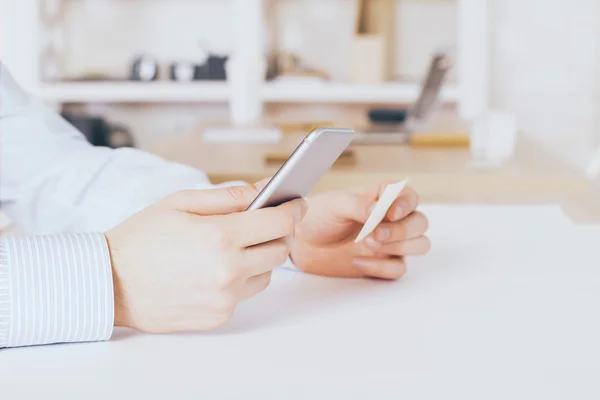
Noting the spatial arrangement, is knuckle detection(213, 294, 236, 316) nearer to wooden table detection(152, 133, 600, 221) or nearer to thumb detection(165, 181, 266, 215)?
thumb detection(165, 181, 266, 215)

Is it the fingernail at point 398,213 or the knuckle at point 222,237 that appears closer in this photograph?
the knuckle at point 222,237

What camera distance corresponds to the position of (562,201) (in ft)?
5.50

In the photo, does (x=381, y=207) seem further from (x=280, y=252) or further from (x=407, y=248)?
(x=280, y=252)

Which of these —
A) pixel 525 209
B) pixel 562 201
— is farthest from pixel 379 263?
pixel 562 201

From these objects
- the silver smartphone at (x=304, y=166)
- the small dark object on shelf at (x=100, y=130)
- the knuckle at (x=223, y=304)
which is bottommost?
the small dark object on shelf at (x=100, y=130)

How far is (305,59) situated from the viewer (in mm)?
3875

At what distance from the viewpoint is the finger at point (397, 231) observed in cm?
94

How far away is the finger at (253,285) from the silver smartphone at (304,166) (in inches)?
2.6

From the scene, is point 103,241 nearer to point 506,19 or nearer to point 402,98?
point 402,98

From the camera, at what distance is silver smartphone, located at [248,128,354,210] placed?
26.2 inches

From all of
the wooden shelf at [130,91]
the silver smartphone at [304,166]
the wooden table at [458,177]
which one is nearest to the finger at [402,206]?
the silver smartphone at [304,166]

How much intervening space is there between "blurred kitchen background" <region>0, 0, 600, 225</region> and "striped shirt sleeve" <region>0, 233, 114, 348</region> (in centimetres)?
288

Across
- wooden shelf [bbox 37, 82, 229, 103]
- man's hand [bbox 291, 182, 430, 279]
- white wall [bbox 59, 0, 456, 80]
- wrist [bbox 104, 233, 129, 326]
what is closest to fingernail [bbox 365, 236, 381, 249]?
man's hand [bbox 291, 182, 430, 279]

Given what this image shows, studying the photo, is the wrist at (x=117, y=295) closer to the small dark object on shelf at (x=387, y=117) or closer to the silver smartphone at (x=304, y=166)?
the silver smartphone at (x=304, y=166)
